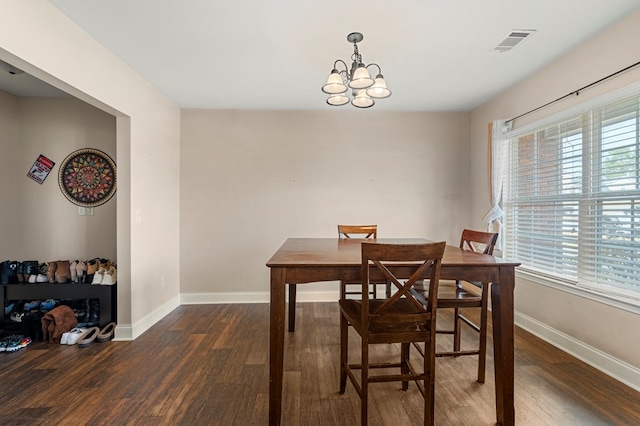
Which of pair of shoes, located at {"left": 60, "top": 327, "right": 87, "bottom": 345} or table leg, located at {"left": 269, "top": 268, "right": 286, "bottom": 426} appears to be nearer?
table leg, located at {"left": 269, "top": 268, "right": 286, "bottom": 426}

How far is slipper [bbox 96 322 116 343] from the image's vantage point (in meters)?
2.75

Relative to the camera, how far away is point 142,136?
9.92 feet

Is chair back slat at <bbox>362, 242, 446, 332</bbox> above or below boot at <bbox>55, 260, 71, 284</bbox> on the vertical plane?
above

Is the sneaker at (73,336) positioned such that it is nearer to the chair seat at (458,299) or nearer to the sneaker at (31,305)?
the sneaker at (31,305)

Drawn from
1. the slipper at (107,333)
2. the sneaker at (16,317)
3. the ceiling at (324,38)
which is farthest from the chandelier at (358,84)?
the sneaker at (16,317)

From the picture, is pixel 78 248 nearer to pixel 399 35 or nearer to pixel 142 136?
pixel 142 136

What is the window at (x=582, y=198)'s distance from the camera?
Result: 83.9 inches

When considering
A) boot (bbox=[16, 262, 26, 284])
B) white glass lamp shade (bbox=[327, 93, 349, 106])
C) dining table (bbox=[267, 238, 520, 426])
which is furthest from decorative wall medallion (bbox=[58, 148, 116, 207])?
dining table (bbox=[267, 238, 520, 426])

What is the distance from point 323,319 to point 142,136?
8.60ft

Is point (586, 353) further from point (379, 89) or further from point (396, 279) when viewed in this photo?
point (379, 89)

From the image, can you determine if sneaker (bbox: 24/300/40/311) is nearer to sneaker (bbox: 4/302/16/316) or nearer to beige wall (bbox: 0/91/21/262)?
sneaker (bbox: 4/302/16/316)

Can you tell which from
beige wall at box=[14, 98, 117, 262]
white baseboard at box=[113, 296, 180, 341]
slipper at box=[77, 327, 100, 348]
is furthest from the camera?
beige wall at box=[14, 98, 117, 262]

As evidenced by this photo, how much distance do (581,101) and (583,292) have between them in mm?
1509

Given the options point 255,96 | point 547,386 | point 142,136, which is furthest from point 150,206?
point 547,386
